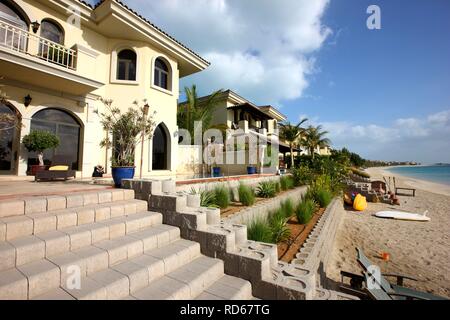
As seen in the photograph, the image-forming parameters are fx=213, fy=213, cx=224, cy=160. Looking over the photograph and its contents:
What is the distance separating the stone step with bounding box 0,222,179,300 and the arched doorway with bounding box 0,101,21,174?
7.80 m

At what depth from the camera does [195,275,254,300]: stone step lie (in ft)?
9.30

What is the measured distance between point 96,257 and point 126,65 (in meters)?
10.8

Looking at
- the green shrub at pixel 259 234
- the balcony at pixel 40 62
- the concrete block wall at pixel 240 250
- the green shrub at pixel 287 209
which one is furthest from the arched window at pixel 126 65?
the green shrub at pixel 259 234

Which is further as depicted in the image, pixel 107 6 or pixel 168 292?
pixel 107 6

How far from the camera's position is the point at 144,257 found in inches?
125

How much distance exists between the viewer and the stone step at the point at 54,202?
3.22 m

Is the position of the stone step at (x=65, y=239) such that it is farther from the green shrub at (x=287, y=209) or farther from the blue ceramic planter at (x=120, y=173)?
the green shrub at (x=287, y=209)

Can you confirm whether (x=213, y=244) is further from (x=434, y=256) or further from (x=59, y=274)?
(x=434, y=256)

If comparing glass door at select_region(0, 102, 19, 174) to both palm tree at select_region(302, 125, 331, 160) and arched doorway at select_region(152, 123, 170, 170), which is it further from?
palm tree at select_region(302, 125, 331, 160)

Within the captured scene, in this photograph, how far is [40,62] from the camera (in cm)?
739

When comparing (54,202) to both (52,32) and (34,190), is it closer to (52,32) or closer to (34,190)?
(34,190)
